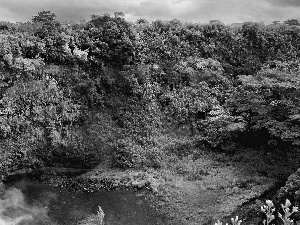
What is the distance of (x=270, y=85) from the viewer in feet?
59.9

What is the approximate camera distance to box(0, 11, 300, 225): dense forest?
1806cm

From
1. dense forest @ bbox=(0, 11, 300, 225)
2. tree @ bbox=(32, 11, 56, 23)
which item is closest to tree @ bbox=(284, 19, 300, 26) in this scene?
dense forest @ bbox=(0, 11, 300, 225)

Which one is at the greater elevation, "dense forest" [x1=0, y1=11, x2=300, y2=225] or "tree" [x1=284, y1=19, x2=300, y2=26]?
"tree" [x1=284, y1=19, x2=300, y2=26]

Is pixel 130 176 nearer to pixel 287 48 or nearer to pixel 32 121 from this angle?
pixel 32 121

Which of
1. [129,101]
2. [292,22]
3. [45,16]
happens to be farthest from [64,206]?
[292,22]

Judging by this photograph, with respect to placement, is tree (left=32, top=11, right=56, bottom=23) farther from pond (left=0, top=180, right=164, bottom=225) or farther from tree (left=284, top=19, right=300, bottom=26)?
tree (left=284, top=19, right=300, bottom=26)

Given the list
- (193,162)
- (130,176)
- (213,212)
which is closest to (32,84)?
(130,176)

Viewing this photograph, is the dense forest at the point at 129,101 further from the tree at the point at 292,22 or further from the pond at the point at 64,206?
the tree at the point at 292,22

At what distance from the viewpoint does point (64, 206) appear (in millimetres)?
15570

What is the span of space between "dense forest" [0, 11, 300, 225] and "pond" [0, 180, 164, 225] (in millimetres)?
1775

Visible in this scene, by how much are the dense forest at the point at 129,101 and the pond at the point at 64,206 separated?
178 cm

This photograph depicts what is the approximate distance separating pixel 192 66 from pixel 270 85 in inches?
254

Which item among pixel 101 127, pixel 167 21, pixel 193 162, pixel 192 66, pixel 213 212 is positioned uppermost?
pixel 167 21

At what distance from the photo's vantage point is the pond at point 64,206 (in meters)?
14.5
